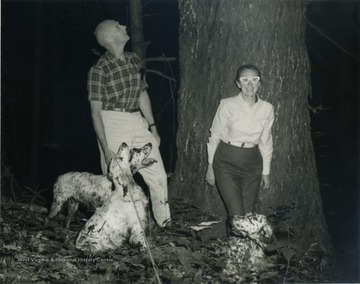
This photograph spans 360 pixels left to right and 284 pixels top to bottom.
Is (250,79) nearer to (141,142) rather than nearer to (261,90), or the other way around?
(261,90)

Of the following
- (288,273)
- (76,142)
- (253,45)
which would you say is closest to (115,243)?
(288,273)

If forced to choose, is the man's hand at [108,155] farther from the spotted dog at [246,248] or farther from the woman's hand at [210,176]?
the spotted dog at [246,248]

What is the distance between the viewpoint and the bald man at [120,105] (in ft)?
13.0

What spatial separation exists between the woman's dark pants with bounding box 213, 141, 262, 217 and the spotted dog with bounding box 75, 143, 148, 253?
721 millimetres

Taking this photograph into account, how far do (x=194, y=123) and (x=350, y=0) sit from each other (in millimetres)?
Answer: 1932

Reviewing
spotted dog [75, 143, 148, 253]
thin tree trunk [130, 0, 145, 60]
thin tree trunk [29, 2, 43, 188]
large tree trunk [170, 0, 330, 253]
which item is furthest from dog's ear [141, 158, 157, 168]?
thin tree trunk [29, 2, 43, 188]

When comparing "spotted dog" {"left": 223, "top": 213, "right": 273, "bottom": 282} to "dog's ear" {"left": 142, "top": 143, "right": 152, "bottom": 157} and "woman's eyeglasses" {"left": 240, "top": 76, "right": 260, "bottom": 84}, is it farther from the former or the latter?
"woman's eyeglasses" {"left": 240, "top": 76, "right": 260, "bottom": 84}

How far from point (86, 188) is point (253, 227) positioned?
5.19 ft

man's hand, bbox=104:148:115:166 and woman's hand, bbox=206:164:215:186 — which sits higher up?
man's hand, bbox=104:148:115:166

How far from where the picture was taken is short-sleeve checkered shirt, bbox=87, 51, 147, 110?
3.94 m

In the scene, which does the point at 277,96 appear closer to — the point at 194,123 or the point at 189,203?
the point at 194,123

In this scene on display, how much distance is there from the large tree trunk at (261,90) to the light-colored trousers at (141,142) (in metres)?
0.25

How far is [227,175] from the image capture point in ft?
12.9

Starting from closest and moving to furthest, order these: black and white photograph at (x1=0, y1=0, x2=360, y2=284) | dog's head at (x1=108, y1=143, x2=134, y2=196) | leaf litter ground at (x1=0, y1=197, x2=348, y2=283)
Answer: leaf litter ground at (x1=0, y1=197, x2=348, y2=283)
black and white photograph at (x1=0, y1=0, x2=360, y2=284)
dog's head at (x1=108, y1=143, x2=134, y2=196)
